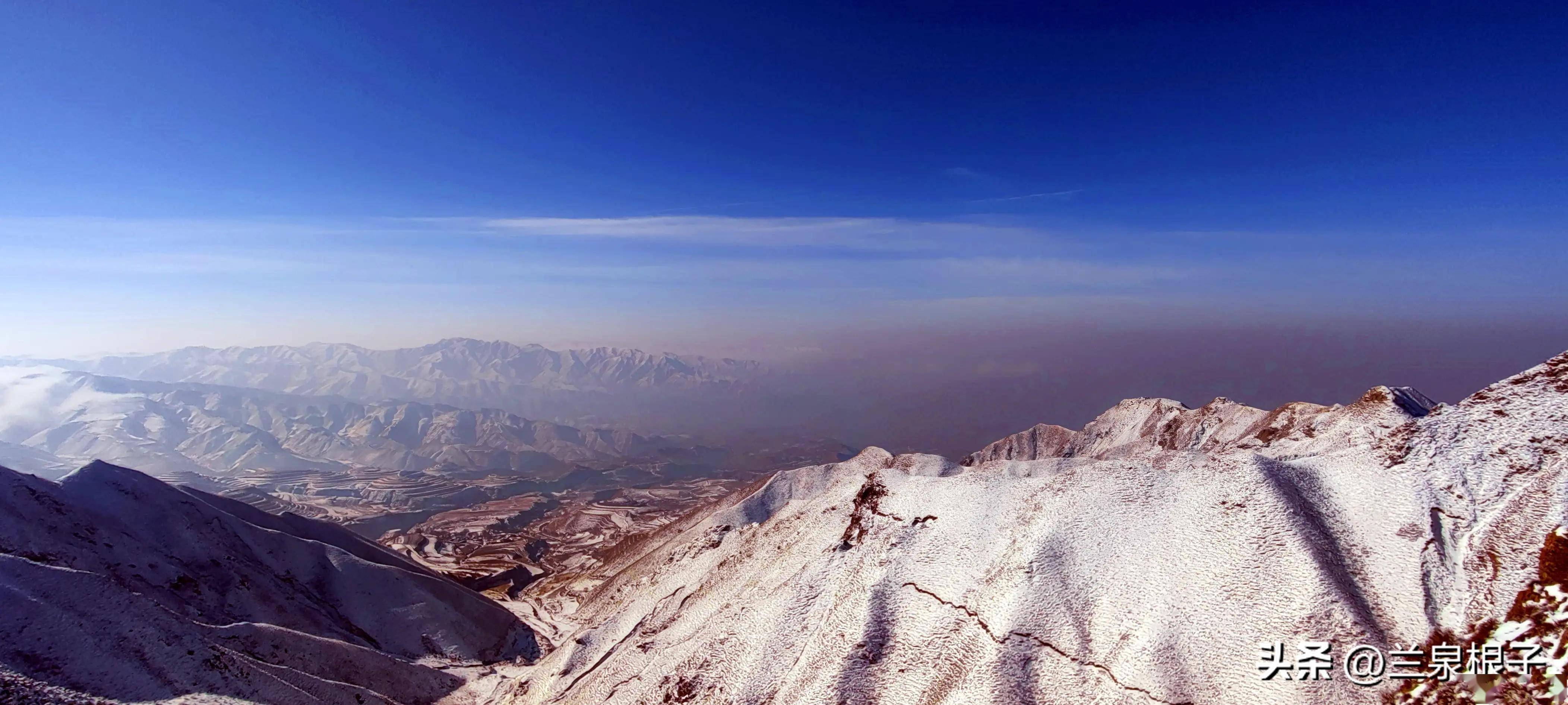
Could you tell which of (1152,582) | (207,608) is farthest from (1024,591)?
(207,608)

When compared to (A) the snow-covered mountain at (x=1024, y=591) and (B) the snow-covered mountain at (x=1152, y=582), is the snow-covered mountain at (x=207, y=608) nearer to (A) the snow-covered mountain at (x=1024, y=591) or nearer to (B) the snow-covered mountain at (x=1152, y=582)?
(A) the snow-covered mountain at (x=1024, y=591)

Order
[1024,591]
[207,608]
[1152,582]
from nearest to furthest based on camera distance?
[1152,582], [1024,591], [207,608]

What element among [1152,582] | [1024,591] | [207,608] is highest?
[1152,582]

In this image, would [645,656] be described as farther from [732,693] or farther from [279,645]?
[279,645]

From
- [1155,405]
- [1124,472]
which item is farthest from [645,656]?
[1155,405]

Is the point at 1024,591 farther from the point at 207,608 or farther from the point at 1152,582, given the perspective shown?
the point at 207,608

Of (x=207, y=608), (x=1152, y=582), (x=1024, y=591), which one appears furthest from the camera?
(x=207, y=608)
